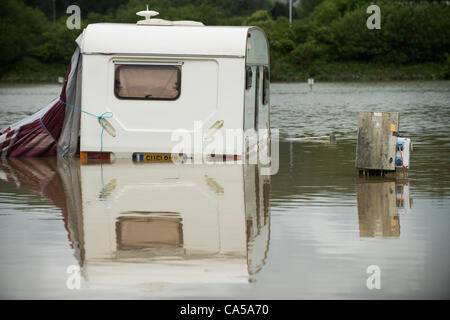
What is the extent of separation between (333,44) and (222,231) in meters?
102

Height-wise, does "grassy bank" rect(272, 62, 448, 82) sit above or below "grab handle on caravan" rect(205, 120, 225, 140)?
below

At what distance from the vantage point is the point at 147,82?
16281 mm

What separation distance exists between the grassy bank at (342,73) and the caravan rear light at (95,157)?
271 feet

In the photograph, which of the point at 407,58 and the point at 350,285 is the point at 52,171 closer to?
the point at 350,285

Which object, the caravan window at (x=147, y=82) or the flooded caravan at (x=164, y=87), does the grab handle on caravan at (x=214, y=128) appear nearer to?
the flooded caravan at (x=164, y=87)

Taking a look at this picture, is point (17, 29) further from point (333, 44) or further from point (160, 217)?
point (160, 217)

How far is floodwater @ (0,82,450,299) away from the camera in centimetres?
738

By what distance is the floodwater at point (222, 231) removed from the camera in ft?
24.2

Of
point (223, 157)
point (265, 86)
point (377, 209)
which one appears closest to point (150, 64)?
point (223, 157)

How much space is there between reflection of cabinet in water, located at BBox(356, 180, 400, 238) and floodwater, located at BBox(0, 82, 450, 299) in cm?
2

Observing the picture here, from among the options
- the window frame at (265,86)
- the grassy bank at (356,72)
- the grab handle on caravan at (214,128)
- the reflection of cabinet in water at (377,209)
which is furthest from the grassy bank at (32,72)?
the reflection of cabinet in water at (377,209)

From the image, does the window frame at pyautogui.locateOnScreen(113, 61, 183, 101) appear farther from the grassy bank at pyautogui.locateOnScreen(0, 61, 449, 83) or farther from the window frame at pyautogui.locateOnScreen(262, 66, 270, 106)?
the grassy bank at pyautogui.locateOnScreen(0, 61, 449, 83)

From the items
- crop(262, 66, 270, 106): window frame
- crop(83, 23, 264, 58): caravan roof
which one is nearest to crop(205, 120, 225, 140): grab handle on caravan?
crop(83, 23, 264, 58): caravan roof
